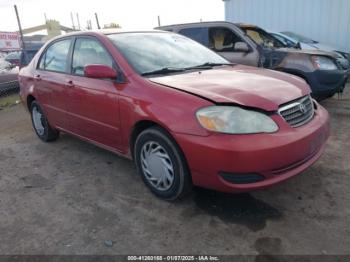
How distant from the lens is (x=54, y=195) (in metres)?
3.62

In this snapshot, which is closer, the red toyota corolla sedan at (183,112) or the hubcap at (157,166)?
the red toyota corolla sedan at (183,112)

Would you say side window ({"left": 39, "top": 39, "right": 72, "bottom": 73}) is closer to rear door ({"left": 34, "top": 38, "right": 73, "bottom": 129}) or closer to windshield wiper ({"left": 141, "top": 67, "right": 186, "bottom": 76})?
rear door ({"left": 34, "top": 38, "right": 73, "bottom": 129})

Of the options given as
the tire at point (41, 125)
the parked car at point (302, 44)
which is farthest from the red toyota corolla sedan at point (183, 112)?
the parked car at point (302, 44)

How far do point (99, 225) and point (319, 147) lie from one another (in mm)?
2090

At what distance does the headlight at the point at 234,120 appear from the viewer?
2.68 meters

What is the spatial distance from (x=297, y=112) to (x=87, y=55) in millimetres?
2420

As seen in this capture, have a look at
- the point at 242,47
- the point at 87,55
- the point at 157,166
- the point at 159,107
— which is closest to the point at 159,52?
the point at 87,55


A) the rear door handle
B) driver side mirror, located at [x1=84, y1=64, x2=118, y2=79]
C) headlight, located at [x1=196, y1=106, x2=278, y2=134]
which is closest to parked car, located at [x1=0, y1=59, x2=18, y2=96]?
the rear door handle

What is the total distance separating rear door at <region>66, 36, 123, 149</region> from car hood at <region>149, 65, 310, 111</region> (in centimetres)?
60

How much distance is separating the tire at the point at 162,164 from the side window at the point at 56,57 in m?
1.77

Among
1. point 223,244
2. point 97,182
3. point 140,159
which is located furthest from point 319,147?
point 97,182

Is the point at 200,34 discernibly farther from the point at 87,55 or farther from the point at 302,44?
the point at 302,44

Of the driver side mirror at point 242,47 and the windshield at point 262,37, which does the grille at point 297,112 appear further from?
the windshield at point 262,37

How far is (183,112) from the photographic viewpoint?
2.83 meters
